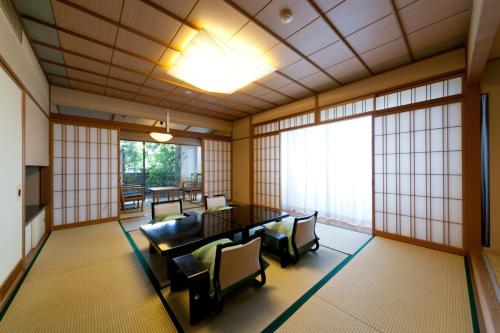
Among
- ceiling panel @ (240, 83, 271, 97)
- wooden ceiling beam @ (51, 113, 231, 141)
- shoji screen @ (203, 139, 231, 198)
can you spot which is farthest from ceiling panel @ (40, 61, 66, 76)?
shoji screen @ (203, 139, 231, 198)

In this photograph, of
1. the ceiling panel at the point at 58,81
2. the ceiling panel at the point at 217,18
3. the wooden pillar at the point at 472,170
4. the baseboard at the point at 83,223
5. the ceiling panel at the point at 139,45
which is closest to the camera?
the ceiling panel at the point at 217,18

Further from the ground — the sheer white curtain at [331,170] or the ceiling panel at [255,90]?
the ceiling panel at [255,90]

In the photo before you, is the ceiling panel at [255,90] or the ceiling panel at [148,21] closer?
the ceiling panel at [148,21]

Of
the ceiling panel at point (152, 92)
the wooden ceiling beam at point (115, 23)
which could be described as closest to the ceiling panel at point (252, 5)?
the wooden ceiling beam at point (115, 23)

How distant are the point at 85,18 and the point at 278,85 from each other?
280 centimetres

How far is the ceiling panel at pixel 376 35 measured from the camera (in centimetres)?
209

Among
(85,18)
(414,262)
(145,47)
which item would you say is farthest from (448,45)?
(85,18)

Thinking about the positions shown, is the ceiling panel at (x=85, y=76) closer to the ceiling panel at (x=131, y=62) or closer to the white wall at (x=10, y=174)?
the ceiling panel at (x=131, y=62)

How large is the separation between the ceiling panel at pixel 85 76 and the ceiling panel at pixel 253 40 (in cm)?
252

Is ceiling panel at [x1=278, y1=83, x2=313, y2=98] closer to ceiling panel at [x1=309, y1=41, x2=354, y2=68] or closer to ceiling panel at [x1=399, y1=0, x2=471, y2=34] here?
ceiling panel at [x1=309, y1=41, x2=354, y2=68]

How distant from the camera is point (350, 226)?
3.79 metres

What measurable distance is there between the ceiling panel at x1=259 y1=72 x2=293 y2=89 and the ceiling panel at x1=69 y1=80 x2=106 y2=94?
3122mm

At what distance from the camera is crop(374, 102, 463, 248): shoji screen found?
2609 mm

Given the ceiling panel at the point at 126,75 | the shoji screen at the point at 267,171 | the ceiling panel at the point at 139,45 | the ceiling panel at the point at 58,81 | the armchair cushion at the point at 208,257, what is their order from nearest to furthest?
the armchair cushion at the point at 208,257
the ceiling panel at the point at 139,45
the ceiling panel at the point at 126,75
the ceiling panel at the point at 58,81
the shoji screen at the point at 267,171
